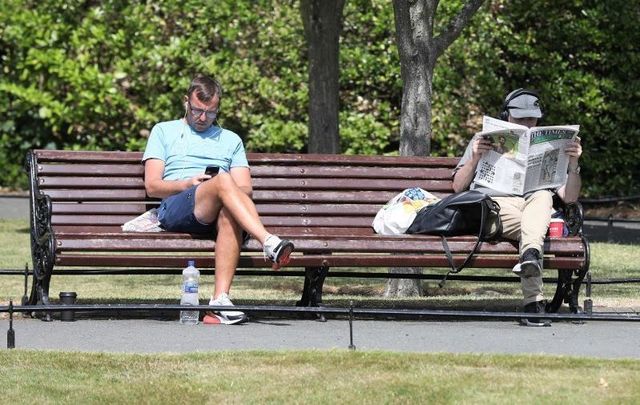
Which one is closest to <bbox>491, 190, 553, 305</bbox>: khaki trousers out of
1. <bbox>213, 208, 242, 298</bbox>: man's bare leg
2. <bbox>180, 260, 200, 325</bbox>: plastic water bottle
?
Result: <bbox>213, 208, 242, 298</bbox>: man's bare leg

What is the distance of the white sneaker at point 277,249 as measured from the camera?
7770mm

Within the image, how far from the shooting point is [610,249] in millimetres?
13281

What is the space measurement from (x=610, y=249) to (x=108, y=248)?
652 centimetres

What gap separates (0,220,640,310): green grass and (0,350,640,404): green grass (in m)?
2.29

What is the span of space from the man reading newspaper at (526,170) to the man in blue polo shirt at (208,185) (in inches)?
51.3

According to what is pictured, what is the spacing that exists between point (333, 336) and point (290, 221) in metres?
1.47

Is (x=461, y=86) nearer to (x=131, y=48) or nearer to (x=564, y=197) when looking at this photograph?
(x=131, y=48)

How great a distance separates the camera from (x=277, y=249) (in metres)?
7.77

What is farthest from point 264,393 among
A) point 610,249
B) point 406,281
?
point 610,249

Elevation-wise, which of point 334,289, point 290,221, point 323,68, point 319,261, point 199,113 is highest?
point 323,68

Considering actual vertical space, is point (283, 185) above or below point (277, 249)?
above

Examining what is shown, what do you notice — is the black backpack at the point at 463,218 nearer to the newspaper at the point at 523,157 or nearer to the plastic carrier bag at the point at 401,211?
the plastic carrier bag at the point at 401,211

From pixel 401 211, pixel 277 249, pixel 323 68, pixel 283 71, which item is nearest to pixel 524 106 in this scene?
pixel 401 211

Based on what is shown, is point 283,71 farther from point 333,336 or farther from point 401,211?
point 333,336
